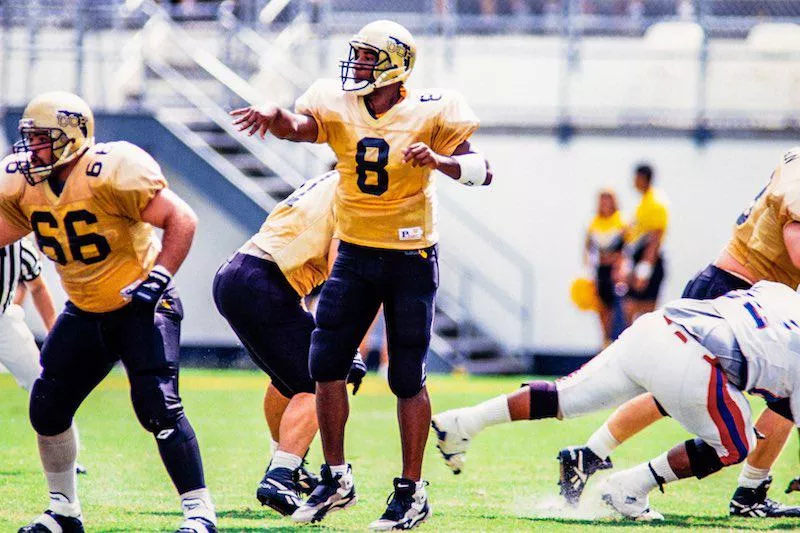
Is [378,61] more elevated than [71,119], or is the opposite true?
[378,61]

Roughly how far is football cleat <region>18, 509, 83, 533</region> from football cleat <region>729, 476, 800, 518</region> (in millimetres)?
3038

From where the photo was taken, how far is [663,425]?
10.7m

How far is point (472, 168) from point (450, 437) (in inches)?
51.1

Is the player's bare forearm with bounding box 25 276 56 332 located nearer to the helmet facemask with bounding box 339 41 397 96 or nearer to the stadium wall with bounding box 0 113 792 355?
the helmet facemask with bounding box 339 41 397 96

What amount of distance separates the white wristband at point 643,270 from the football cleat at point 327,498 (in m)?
8.79

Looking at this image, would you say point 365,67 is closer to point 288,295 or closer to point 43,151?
point 288,295

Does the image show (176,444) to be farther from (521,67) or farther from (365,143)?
(521,67)

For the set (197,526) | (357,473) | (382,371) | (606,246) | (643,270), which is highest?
(197,526)

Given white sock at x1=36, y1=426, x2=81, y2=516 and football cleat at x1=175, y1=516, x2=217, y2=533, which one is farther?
white sock at x1=36, y1=426, x2=81, y2=516

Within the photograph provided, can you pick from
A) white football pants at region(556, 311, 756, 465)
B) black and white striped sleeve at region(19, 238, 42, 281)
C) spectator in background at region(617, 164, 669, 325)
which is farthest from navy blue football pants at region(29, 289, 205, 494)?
spectator in background at region(617, 164, 669, 325)

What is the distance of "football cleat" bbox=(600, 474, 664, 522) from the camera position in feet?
21.1

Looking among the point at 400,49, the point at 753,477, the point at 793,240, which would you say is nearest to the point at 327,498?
the point at 400,49

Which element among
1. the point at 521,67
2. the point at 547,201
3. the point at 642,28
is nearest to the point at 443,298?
the point at 547,201

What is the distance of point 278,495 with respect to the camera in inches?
247
